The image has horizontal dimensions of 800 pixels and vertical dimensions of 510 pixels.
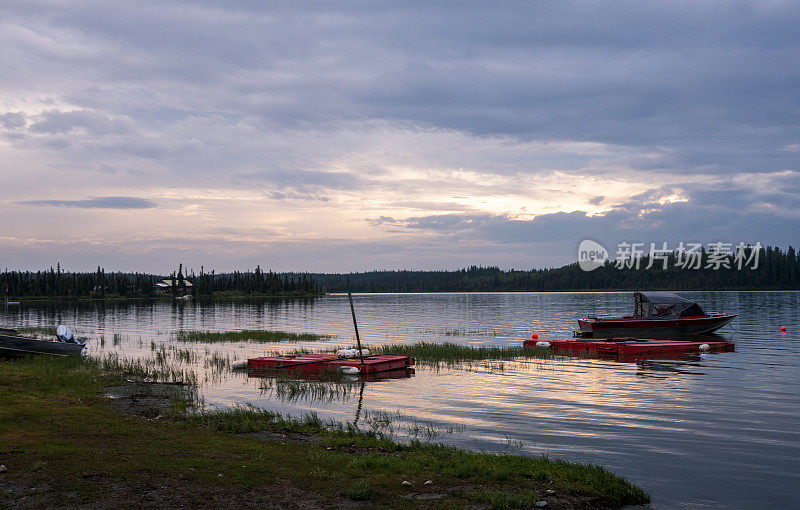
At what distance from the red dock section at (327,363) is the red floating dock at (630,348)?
15550 millimetres

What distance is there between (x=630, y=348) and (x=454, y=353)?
1326 centimetres

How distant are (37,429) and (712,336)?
56.7m

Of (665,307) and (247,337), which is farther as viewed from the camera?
(665,307)

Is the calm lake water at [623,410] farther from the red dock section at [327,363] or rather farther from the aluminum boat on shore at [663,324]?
the aluminum boat on shore at [663,324]

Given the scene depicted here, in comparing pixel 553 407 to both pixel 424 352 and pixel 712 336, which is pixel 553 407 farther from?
pixel 712 336

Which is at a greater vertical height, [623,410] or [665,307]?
[665,307]

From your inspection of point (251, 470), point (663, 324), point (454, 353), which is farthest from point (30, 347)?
point (663, 324)

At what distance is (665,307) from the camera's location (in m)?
55.7

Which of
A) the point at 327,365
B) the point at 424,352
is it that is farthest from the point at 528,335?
the point at 327,365

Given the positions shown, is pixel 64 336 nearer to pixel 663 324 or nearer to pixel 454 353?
pixel 454 353

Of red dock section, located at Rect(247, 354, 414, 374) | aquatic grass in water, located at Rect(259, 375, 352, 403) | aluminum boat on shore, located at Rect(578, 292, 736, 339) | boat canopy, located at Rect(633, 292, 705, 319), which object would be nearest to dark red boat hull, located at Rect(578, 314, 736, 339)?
aluminum boat on shore, located at Rect(578, 292, 736, 339)

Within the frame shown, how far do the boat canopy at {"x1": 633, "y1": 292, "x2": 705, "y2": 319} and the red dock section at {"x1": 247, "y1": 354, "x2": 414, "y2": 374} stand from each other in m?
31.7

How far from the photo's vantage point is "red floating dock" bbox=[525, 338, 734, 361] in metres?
41.9

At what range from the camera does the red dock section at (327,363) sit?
31.8 metres
